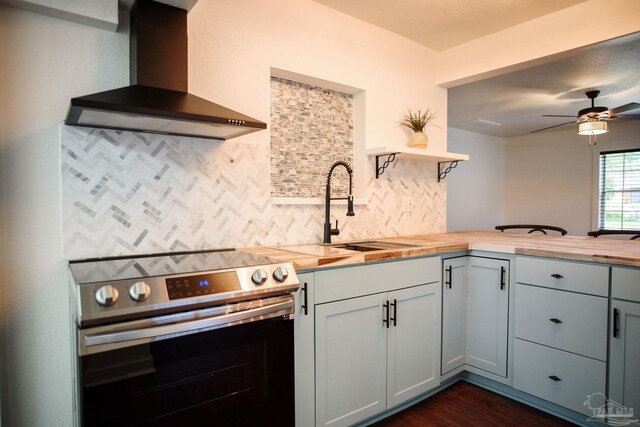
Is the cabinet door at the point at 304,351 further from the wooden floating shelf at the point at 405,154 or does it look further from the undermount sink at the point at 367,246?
the wooden floating shelf at the point at 405,154

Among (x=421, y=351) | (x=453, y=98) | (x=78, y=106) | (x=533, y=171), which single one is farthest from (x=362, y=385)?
(x=533, y=171)

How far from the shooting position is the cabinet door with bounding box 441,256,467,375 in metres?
2.31

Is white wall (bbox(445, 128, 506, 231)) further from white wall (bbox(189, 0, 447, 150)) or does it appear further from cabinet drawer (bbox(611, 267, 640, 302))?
cabinet drawer (bbox(611, 267, 640, 302))

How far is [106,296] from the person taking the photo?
41.3 inches

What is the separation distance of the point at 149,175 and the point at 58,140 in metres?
0.37

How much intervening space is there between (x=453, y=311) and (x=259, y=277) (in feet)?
A: 5.05

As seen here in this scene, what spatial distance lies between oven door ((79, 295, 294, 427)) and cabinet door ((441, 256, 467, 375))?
1220mm

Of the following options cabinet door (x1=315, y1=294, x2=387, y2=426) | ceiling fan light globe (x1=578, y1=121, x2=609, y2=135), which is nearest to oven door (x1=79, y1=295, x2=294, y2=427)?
cabinet door (x1=315, y1=294, x2=387, y2=426)

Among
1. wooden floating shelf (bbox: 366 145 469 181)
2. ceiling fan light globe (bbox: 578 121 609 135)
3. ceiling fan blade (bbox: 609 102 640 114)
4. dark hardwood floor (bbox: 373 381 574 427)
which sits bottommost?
dark hardwood floor (bbox: 373 381 574 427)

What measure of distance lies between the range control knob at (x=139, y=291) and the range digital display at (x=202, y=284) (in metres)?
0.07

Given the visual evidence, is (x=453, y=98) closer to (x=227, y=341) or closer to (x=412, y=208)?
(x=412, y=208)

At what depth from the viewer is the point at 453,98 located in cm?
431

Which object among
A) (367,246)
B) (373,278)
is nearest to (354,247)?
(367,246)

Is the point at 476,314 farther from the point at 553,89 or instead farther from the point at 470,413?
the point at 553,89
